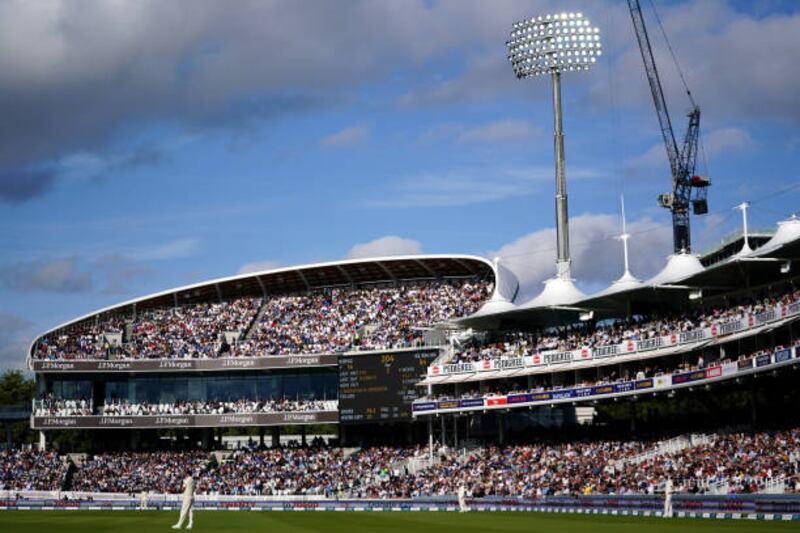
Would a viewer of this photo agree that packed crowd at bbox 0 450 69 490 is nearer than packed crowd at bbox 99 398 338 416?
Yes

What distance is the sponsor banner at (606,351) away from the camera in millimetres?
63281

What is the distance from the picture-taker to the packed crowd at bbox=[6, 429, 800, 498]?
163 feet

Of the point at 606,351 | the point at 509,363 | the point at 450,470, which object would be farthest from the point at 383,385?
the point at 606,351

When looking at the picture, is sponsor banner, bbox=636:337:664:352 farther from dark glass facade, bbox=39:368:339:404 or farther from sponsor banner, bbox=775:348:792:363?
dark glass facade, bbox=39:368:339:404

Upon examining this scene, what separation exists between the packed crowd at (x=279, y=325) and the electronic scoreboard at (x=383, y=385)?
556cm

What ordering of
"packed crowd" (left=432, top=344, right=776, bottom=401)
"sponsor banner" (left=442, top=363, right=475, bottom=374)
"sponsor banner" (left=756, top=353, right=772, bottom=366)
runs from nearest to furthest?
"sponsor banner" (left=756, top=353, right=772, bottom=366) < "packed crowd" (left=432, top=344, right=776, bottom=401) < "sponsor banner" (left=442, top=363, right=475, bottom=374)

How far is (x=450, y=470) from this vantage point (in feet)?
230

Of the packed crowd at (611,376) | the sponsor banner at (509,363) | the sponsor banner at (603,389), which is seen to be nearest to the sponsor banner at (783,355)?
the packed crowd at (611,376)

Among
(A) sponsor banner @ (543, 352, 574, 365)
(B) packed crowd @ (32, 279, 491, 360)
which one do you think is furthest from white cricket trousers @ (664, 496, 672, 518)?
(B) packed crowd @ (32, 279, 491, 360)

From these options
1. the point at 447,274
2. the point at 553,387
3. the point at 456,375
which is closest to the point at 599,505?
the point at 553,387

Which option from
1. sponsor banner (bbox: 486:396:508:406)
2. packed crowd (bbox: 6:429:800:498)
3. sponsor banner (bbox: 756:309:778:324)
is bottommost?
packed crowd (bbox: 6:429:800:498)

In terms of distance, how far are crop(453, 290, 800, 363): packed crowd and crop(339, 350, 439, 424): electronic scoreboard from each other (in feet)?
10.8

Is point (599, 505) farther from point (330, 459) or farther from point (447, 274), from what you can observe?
point (447, 274)

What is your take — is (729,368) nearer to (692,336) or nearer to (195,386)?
(692,336)
